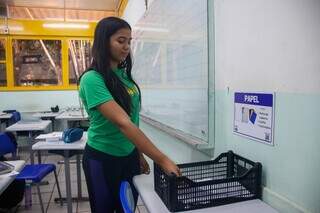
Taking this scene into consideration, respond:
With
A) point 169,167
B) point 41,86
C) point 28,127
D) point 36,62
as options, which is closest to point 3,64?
point 36,62

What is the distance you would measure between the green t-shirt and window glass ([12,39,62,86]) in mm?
5077

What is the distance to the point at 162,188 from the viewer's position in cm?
117

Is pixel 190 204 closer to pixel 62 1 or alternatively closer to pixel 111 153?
pixel 111 153

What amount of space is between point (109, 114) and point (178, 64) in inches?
33.1

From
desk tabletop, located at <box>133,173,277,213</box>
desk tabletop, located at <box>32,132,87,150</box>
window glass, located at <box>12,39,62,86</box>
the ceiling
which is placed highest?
the ceiling

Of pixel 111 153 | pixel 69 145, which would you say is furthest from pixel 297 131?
pixel 69 145

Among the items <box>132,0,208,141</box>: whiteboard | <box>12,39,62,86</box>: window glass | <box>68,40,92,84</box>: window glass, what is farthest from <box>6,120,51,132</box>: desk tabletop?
<box>68,40,92,84</box>: window glass

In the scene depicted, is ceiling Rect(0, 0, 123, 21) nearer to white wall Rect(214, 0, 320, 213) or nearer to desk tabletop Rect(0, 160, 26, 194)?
desk tabletop Rect(0, 160, 26, 194)

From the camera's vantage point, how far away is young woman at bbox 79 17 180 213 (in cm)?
130

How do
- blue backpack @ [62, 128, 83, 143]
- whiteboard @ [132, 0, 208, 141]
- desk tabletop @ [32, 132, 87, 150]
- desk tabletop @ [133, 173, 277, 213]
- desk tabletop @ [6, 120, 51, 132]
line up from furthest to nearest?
desk tabletop @ [6, 120, 51, 132] → blue backpack @ [62, 128, 83, 143] → desk tabletop @ [32, 132, 87, 150] → whiteboard @ [132, 0, 208, 141] → desk tabletop @ [133, 173, 277, 213]

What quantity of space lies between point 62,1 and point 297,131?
534cm

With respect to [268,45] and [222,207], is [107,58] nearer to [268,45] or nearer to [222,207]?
[268,45]

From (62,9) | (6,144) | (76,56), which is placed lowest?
(6,144)

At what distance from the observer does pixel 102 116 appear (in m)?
1.43
